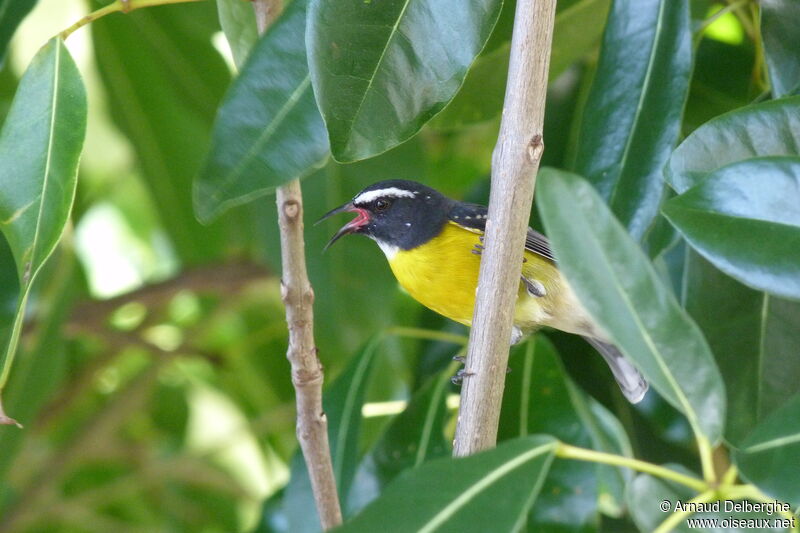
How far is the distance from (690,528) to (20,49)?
2624mm

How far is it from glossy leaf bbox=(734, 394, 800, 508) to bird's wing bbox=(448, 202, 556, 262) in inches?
38.6

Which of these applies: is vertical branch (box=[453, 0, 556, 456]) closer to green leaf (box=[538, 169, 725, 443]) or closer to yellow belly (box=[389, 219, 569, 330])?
green leaf (box=[538, 169, 725, 443])

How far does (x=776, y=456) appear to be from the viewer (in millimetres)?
1091

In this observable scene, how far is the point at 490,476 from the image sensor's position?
109 centimetres

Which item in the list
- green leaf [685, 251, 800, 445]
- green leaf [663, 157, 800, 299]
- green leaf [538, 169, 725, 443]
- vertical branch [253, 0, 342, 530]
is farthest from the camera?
green leaf [685, 251, 800, 445]

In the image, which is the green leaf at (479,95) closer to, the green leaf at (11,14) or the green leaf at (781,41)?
the green leaf at (781,41)

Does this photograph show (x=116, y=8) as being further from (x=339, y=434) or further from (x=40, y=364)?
(x=40, y=364)

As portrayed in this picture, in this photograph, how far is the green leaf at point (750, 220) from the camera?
1115mm

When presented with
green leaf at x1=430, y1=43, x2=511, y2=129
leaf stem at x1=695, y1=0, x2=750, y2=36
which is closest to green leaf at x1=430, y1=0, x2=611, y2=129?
green leaf at x1=430, y1=43, x2=511, y2=129

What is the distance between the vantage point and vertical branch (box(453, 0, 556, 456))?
1146 millimetres

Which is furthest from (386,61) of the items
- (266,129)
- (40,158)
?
(40,158)

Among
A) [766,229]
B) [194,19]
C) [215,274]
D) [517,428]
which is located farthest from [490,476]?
[215,274]

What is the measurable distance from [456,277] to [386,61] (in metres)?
0.85

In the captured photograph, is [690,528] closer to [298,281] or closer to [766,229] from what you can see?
[766,229]
